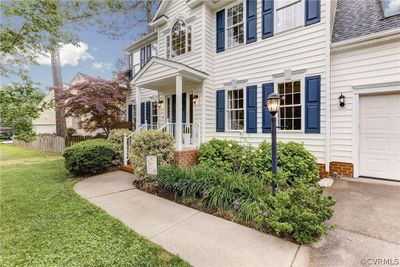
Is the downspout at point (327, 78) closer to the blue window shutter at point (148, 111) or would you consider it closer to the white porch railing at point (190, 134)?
the white porch railing at point (190, 134)

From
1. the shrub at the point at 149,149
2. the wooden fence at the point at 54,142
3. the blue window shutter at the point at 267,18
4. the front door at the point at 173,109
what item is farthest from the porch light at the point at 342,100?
the wooden fence at the point at 54,142

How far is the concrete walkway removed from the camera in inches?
104

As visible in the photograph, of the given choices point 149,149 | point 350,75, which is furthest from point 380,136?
point 149,149

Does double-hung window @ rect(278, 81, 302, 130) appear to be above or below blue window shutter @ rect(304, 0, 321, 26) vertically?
below

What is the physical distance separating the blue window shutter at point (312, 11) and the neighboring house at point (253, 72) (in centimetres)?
3

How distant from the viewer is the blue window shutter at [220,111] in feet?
26.8

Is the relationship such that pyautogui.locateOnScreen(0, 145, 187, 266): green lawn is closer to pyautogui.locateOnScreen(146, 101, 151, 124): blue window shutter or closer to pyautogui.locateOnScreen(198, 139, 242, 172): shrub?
pyautogui.locateOnScreen(198, 139, 242, 172): shrub

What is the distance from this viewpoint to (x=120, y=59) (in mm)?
18750

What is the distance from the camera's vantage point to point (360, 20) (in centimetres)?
640

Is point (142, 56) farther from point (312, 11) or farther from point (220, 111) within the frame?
point (312, 11)

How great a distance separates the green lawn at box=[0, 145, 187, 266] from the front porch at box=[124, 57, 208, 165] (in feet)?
11.1

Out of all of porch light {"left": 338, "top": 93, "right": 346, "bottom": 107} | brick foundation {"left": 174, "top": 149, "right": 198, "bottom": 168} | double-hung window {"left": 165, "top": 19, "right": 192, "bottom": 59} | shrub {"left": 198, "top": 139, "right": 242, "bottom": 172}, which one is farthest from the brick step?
porch light {"left": 338, "top": 93, "right": 346, "bottom": 107}

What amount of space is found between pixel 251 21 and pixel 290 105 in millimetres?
3429

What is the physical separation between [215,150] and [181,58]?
14.9 feet
